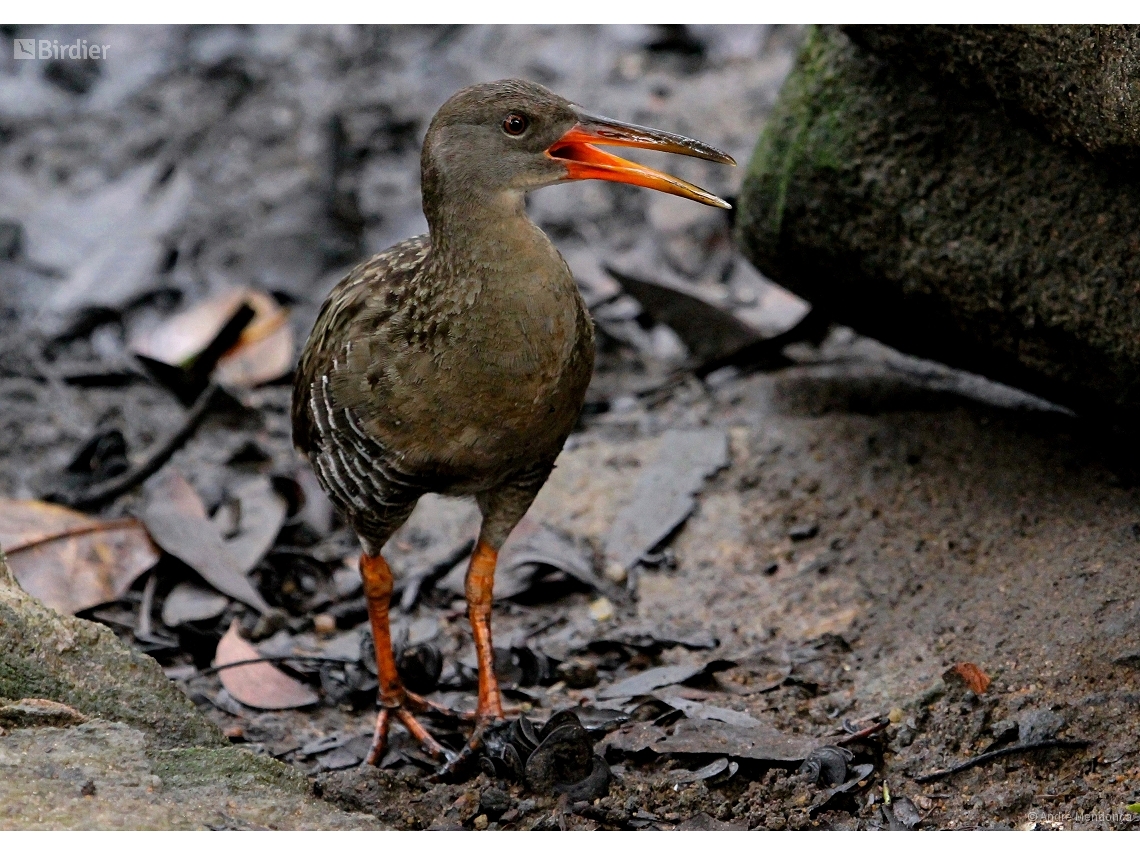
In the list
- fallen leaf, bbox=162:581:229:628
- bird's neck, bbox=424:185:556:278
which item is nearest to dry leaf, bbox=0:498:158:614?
fallen leaf, bbox=162:581:229:628

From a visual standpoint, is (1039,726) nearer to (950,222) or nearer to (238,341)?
(950,222)

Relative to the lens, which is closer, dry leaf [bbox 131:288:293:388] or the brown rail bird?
the brown rail bird

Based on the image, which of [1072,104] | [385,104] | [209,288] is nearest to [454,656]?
[1072,104]

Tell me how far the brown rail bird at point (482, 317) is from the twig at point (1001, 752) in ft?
4.20

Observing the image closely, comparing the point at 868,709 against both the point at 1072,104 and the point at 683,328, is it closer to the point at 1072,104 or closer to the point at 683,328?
the point at 1072,104

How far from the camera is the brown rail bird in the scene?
11.5ft

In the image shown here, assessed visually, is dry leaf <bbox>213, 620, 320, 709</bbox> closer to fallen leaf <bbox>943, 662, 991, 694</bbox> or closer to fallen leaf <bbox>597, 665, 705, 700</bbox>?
fallen leaf <bbox>597, 665, 705, 700</bbox>

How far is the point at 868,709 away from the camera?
3.62 metres

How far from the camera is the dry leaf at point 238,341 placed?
6082 millimetres

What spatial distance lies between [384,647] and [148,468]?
64.6 inches

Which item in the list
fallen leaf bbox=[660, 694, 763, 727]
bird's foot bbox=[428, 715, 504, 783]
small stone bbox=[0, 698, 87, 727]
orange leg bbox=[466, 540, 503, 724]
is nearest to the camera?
small stone bbox=[0, 698, 87, 727]

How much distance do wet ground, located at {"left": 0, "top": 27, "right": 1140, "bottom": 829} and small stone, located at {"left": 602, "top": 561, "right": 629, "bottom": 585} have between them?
0.02 meters

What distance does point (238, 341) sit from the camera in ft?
20.4

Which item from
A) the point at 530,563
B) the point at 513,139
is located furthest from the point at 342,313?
the point at 530,563
